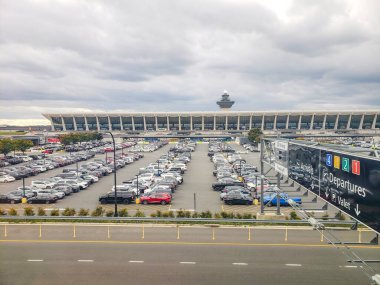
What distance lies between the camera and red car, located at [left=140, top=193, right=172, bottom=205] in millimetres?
28844

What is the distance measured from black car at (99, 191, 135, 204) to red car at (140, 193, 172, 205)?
3.42 feet

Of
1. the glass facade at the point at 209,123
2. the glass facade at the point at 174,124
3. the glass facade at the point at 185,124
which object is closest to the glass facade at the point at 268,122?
the glass facade at the point at 209,123

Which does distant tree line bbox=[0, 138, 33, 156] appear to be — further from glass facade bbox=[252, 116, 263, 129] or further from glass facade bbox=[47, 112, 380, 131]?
glass facade bbox=[252, 116, 263, 129]

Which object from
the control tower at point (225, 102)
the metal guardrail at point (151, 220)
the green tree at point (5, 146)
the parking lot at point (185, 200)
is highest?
the control tower at point (225, 102)

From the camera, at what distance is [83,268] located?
45.4 ft

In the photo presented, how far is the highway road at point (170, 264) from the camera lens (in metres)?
12.7


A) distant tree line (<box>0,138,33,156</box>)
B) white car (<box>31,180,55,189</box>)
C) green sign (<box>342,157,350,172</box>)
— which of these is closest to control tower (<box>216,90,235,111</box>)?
distant tree line (<box>0,138,33,156</box>)

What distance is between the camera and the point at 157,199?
28.9 metres

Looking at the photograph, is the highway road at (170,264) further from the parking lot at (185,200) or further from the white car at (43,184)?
the white car at (43,184)

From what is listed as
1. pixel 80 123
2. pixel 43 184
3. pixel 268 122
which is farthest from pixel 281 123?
pixel 43 184

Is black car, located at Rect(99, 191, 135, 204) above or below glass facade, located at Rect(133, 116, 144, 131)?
below

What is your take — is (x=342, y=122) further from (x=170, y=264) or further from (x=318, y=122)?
(x=170, y=264)

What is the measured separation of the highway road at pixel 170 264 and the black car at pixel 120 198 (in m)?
11.1

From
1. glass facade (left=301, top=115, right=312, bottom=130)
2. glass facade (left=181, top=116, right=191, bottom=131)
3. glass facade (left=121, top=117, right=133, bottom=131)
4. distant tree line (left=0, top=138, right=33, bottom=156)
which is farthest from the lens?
glass facade (left=121, top=117, right=133, bottom=131)
